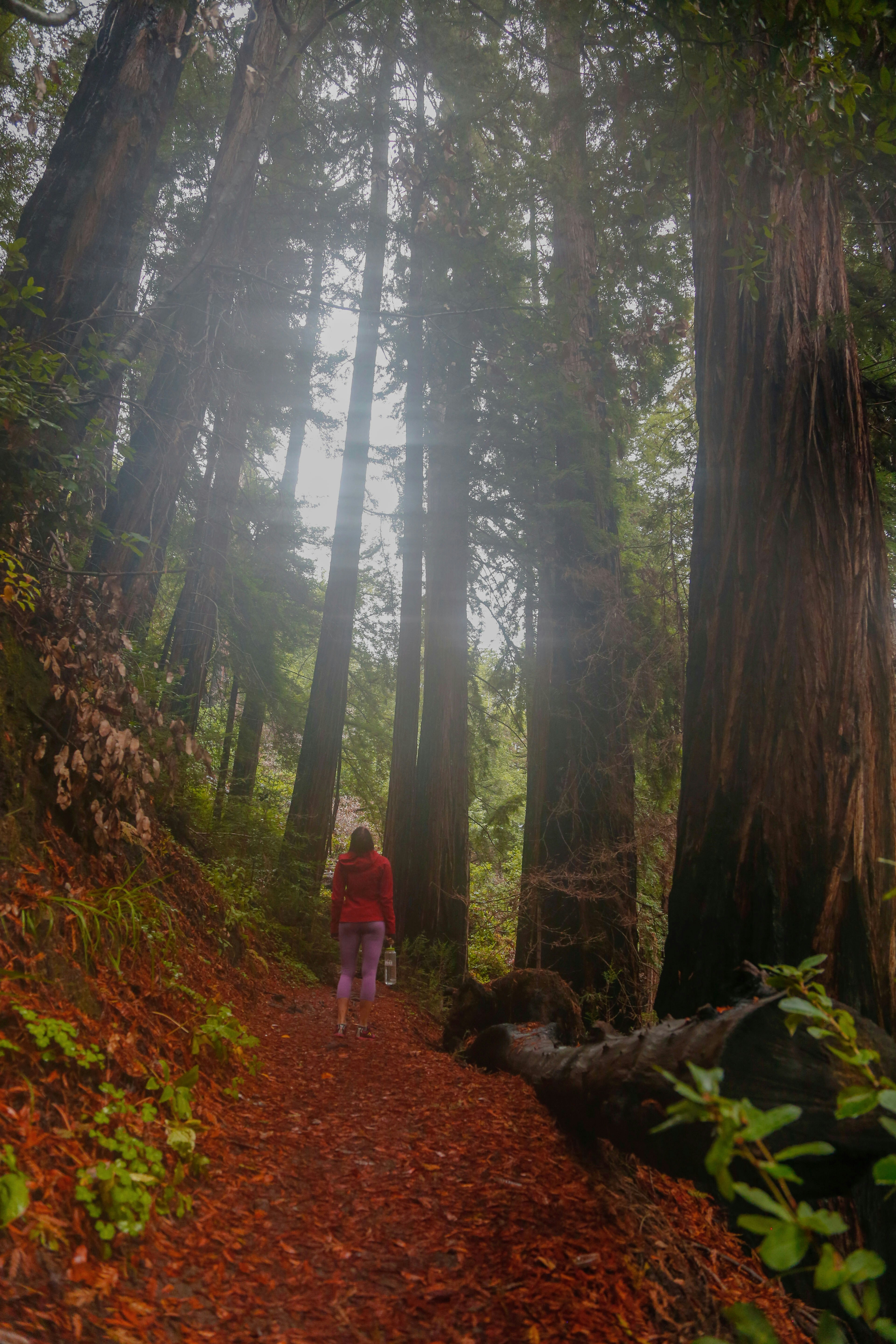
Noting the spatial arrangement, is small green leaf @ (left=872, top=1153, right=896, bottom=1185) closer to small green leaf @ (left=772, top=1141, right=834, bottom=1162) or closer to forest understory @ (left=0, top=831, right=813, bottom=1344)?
small green leaf @ (left=772, top=1141, right=834, bottom=1162)

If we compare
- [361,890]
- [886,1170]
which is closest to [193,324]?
[361,890]

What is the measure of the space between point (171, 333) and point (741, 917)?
629 cm

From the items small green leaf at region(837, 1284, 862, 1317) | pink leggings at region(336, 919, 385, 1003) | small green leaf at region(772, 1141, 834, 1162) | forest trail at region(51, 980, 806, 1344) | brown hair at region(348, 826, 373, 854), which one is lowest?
forest trail at region(51, 980, 806, 1344)

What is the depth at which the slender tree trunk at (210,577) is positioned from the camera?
966 cm

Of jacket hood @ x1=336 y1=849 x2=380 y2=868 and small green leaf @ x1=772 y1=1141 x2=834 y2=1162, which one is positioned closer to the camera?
small green leaf @ x1=772 y1=1141 x2=834 y2=1162

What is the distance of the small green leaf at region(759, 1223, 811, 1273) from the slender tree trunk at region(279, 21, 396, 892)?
8.72m

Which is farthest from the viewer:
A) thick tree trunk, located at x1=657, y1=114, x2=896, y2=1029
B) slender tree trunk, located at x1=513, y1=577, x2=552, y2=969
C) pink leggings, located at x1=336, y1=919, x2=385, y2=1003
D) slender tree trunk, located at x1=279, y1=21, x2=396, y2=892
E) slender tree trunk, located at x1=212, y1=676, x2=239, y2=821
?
slender tree trunk, located at x1=279, y1=21, x2=396, y2=892

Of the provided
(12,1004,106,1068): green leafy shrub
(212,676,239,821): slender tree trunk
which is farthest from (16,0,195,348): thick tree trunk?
(212,676,239,821): slender tree trunk

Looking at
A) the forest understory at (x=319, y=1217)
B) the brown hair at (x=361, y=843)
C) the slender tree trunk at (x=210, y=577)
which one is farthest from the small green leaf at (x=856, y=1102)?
the slender tree trunk at (x=210, y=577)

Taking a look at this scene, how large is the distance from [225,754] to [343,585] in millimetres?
3231

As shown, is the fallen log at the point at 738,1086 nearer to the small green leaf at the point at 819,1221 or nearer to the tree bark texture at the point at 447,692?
the small green leaf at the point at 819,1221

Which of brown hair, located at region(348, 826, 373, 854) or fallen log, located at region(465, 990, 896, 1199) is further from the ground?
brown hair, located at region(348, 826, 373, 854)

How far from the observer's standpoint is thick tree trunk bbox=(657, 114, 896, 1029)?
337cm

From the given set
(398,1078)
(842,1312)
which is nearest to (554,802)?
(398,1078)
